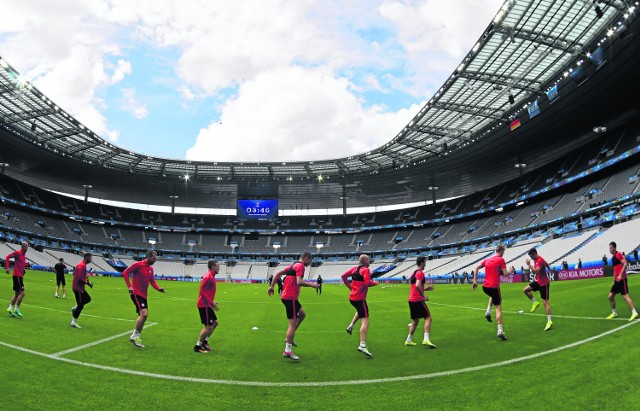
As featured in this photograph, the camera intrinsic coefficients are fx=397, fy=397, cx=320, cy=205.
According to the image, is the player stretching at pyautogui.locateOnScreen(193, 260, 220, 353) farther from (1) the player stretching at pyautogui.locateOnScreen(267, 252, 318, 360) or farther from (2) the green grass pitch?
(1) the player stretching at pyautogui.locateOnScreen(267, 252, 318, 360)

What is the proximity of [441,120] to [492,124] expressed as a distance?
6299 millimetres

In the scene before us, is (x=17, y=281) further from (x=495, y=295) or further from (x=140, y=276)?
(x=495, y=295)

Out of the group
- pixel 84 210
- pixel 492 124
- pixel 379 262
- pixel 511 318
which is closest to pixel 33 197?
pixel 84 210

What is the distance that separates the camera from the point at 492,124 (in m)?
48.8

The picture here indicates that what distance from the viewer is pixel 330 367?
24.2 ft

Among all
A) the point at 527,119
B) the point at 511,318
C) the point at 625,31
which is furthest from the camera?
the point at 527,119

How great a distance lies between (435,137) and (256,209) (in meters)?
41.5

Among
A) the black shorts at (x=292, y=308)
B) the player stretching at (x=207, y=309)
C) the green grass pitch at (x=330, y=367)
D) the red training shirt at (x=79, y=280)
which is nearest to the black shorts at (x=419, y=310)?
the green grass pitch at (x=330, y=367)

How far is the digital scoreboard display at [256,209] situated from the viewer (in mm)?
81688

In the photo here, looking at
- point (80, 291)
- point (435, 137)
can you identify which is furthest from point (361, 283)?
point (435, 137)

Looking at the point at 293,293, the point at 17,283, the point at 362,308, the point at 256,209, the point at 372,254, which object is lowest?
the point at 362,308

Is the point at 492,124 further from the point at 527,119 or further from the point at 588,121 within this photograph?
the point at 588,121

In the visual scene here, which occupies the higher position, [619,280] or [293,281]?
[293,281]

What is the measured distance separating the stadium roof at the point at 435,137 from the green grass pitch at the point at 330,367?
2787cm
